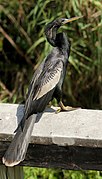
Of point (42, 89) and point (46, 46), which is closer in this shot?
point (42, 89)

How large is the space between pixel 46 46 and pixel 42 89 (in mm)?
1408

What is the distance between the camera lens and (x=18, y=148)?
3.64 ft

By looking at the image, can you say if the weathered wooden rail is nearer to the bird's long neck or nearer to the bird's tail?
the bird's tail

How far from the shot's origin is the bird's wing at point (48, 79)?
1.38 meters

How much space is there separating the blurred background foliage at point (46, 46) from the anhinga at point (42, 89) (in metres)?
1.23

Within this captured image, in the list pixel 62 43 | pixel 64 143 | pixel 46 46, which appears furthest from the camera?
pixel 46 46

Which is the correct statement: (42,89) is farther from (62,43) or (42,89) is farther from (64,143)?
(64,143)

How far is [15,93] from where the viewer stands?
312 centimetres

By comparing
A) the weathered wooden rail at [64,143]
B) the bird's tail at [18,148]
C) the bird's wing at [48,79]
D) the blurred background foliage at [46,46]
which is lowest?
the blurred background foliage at [46,46]

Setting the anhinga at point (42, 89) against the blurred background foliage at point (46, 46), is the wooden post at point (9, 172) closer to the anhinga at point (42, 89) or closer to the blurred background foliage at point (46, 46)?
the anhinga at point (42, 89)

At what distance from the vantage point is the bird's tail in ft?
3.59

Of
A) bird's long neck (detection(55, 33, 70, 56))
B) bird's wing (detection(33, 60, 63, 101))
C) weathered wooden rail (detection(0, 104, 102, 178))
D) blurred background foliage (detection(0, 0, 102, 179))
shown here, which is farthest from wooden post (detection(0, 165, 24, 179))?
blurred background foliage (detection(0, 0, 102, 179))

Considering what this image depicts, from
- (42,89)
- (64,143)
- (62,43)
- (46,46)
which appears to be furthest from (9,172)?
(46,46)

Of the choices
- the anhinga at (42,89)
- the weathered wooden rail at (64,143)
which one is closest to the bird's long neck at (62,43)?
the anhinga at (42,89)
